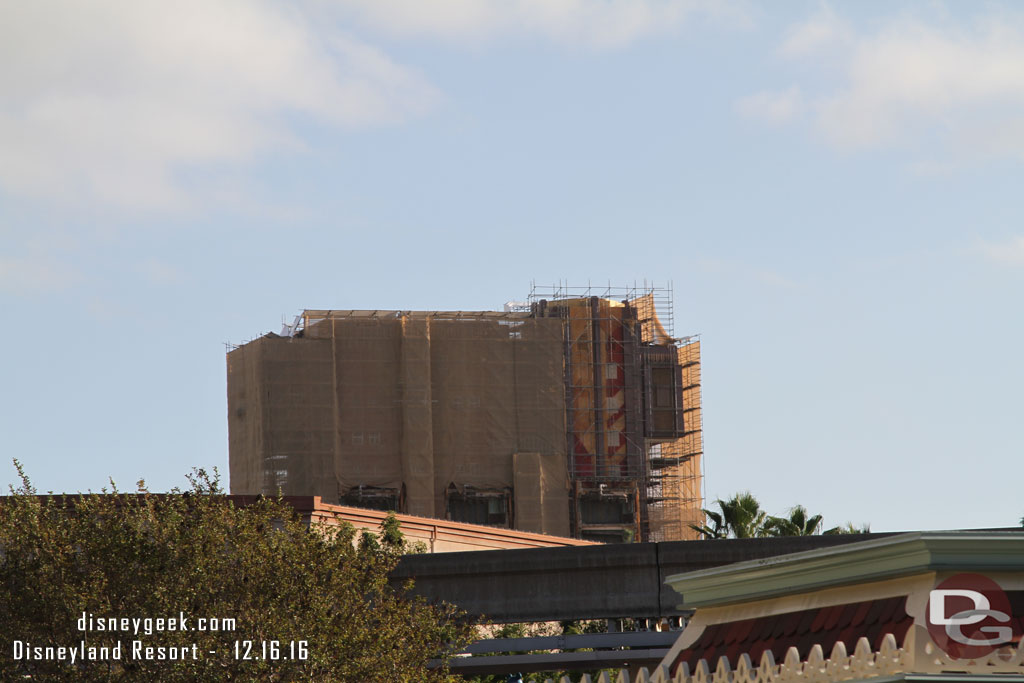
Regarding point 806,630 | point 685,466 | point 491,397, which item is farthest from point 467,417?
point 806,630

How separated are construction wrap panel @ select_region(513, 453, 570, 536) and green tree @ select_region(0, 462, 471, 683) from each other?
60.8 m

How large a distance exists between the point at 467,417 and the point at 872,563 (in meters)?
76.6

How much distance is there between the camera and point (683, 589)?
45.1 ft

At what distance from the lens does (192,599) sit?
23984 mm

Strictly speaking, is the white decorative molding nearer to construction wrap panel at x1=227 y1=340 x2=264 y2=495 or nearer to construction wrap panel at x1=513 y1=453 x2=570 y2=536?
construction wrap panel at x1=227 y1=340 x2=264 y2=495

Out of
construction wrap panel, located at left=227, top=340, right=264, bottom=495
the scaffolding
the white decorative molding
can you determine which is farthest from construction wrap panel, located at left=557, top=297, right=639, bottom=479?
the white decorative molding

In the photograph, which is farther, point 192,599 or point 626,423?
point 626,423

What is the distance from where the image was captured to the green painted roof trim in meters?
10.7

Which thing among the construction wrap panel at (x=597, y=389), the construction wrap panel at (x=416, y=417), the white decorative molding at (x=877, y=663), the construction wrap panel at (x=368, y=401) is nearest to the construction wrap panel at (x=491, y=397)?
the construction wrap panel at (x=416, y=417)

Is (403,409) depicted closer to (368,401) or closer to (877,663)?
(368,401)

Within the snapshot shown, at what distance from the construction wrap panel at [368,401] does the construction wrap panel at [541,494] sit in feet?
22.3

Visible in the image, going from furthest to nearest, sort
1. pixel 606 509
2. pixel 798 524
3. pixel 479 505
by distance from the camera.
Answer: pixel 606 509 → pixel 479 505 → pixel 798 524

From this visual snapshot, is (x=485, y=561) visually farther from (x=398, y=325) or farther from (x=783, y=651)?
(x=398, y=325)

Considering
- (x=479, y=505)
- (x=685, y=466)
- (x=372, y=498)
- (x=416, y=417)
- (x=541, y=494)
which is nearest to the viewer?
(x=372, y=498)
